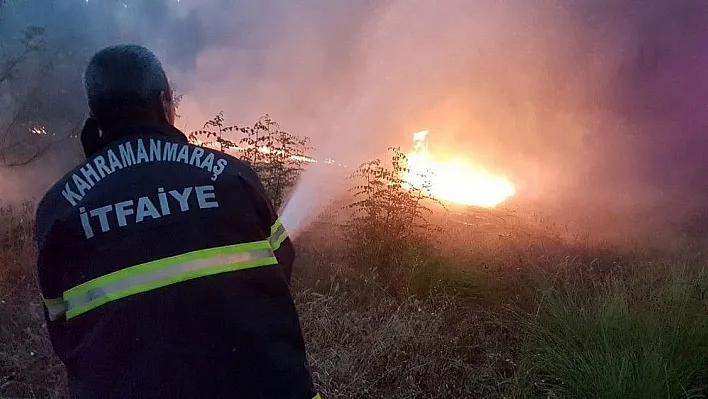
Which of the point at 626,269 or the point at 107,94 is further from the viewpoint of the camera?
the point at 626,269

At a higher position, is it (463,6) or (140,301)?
(463,6)

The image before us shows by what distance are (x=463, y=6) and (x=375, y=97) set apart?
84.5 inches

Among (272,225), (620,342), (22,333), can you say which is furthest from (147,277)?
(22,333)

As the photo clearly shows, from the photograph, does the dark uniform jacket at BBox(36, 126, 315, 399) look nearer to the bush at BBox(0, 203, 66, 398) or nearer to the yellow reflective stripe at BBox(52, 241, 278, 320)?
the yellow reflective stripe at BBox(52, 241, 278, 320)

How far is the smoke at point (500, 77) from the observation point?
10227mm

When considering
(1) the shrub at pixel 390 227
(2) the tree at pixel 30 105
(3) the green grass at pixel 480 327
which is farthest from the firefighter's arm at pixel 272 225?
(2) the tree at pixel 30 105

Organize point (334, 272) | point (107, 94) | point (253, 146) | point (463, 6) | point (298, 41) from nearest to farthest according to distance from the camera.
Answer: point (107, 94)
point (334, 272)
point (253, 146)
point (463, 6)
point (298, 41)

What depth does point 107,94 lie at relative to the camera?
5.65 ft

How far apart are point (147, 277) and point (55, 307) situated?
0.29 metres

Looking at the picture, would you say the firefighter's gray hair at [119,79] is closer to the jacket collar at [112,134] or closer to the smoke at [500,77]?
the jacket collar at [112,134]

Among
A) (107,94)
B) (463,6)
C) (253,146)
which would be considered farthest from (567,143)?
(107,94)

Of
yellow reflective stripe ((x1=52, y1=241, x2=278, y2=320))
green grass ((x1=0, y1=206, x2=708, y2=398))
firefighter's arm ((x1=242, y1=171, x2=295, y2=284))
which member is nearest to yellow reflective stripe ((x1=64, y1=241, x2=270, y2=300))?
yellow reflective stripe ((x1=52, y1=241, x2=278, y2=320))

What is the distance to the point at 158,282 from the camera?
1532 mm

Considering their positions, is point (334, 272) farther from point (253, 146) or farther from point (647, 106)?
point (647, 106)
